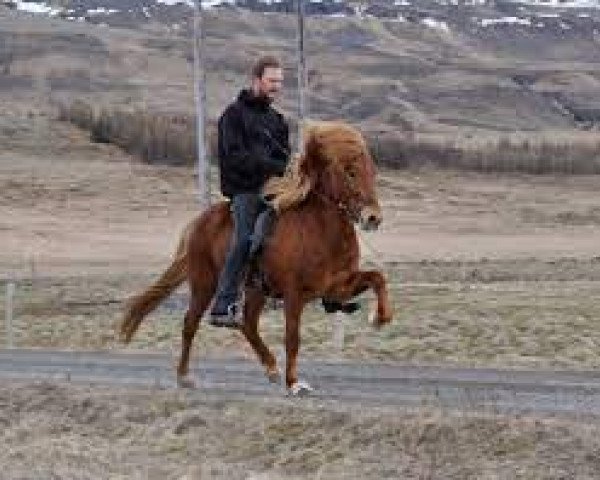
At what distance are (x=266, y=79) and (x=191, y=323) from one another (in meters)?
2.77

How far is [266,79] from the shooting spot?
1366 cm

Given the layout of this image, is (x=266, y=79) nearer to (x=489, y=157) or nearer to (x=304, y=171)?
(x=304, y=171)

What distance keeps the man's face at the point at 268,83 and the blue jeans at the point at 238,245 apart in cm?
92

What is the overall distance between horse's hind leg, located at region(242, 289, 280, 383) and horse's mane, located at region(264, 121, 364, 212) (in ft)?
4.09

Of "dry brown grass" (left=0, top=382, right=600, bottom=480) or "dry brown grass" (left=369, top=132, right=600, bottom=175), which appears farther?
"dry brown grass" (left=369, top=132, right=600, bottom=175)

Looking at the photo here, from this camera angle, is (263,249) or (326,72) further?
(326,72)

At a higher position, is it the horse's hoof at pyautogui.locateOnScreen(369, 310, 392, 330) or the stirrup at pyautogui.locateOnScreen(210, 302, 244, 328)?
the horse's hoof at pyautogui.locateOnScreen(369, 310, 392, 330)

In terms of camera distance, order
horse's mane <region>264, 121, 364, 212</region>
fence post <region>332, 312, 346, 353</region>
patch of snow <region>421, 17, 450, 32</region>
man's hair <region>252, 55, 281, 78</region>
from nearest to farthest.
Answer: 1. horse's mane <region>264, 121, 364, 212</region>
2. man's hair <region>252, 55, 281, 78</region>
3. fence post <region>332, 312, 346, 353</region>
4. patch of snow <region>421, 17, 450, 32</region>

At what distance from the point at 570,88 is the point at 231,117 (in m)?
131

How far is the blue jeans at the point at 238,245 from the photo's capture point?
13719 millimetres

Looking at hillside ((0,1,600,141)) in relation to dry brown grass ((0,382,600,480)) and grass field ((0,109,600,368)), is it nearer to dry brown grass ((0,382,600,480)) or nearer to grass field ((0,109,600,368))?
grass field ((0,109,600,368))

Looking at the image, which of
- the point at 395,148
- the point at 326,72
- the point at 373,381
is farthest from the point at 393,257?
the point at 326,72

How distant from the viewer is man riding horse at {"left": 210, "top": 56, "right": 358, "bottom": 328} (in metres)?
13.7

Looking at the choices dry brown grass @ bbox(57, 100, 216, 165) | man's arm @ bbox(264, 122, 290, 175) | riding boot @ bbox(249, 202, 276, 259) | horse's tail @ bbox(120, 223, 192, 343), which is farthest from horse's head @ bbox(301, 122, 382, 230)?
dry brown grass @ bbox(57, 100, 216, 165)
